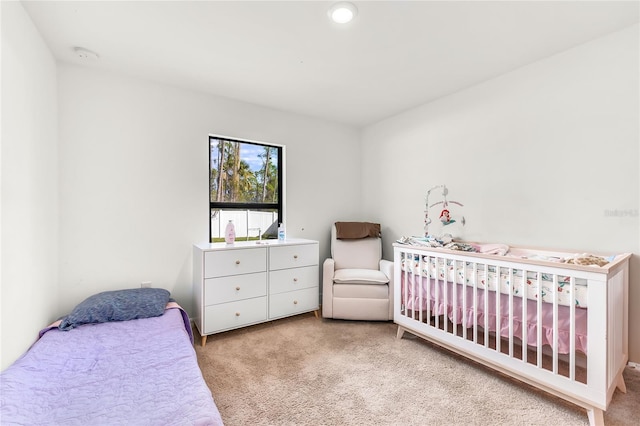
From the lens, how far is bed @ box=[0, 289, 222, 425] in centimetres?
104

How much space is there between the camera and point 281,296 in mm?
2738

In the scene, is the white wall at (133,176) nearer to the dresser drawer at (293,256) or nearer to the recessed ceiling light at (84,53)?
the recessed ceiling light at (84,53)

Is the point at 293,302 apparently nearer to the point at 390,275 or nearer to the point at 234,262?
the point at 234,262

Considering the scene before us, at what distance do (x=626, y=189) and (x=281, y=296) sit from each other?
9.03ft

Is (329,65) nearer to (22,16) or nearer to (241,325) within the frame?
(22,16)

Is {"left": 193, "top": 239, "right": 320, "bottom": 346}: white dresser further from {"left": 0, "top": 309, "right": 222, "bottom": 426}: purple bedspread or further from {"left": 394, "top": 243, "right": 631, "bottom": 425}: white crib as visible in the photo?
{"left": 394, "top": 243, "right": 631, "bottom": 425}: white crib

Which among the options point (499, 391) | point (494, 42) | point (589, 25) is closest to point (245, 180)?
point (494, 42)

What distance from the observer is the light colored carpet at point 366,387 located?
148 centimetres

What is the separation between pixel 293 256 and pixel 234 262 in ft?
1.98

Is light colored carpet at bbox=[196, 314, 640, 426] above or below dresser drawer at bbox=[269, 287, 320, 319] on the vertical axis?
below

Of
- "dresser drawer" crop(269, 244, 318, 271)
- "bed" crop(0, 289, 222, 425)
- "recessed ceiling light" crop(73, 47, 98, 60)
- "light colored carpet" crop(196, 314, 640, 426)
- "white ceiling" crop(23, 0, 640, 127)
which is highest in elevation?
"white ceiling" crop(23, 0, 640, 127)

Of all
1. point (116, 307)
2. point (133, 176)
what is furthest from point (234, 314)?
point (133, 176)

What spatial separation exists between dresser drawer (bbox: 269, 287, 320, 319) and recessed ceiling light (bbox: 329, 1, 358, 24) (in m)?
2.29

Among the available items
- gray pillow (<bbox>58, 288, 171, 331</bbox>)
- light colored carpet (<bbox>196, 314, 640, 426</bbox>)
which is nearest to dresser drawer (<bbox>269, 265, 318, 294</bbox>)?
light colored carpet (<bbox>196, 314, 640, 426</bbox>)
